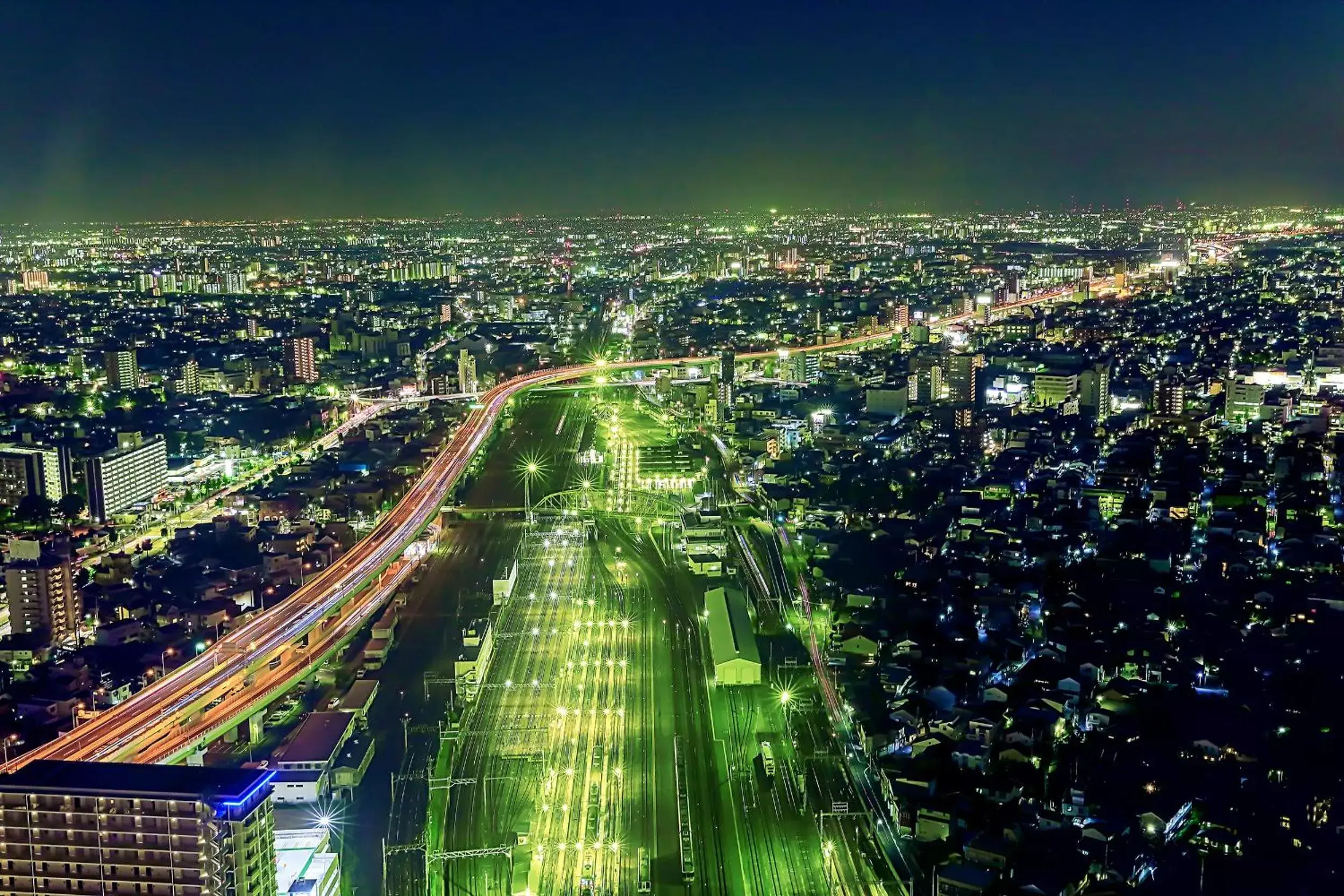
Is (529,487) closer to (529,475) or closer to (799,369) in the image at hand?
(529,475)

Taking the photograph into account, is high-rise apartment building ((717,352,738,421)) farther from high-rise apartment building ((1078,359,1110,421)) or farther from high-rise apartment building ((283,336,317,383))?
high-rise apartment building ((283,336,317,383))

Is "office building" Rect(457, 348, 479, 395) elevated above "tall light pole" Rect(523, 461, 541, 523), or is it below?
above

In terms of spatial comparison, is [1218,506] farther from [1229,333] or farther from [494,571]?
[1229,333]

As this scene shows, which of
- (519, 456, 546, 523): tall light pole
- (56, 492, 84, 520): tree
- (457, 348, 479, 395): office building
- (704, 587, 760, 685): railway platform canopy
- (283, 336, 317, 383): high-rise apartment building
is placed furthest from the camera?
(283, 336, 317, 383): high-rise apartment building

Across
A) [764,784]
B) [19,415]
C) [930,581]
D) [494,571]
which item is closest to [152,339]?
[19,415]

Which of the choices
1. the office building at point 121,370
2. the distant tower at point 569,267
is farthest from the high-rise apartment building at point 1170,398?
the distant tower at point 569,267

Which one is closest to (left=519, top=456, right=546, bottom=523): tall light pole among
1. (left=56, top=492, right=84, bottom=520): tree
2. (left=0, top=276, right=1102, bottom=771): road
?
(left=0, top=276, right=1102, bottom=771): road

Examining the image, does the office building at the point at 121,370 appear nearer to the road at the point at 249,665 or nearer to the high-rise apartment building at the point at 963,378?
the road at the point at 249,665

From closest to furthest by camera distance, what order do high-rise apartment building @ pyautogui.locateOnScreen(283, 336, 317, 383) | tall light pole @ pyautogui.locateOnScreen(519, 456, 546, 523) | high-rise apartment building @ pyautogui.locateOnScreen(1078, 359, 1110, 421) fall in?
tall light pole @ pyautogui.locateOnScreen(519, 456, 546, 523) < high-rise apartment building @ pyautogui.locateOnScreen(1078, 359, 1110, 421) < high-rise apartment building @ pyautogui.locateOnScreen(283, 336, 317, 383)
